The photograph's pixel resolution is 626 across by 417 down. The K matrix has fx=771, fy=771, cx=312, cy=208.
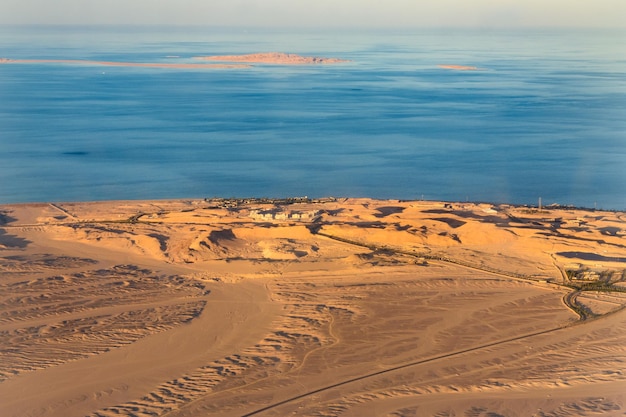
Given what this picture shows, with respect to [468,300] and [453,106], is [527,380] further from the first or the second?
[453,106]

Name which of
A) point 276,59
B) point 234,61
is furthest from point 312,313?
point 276,59

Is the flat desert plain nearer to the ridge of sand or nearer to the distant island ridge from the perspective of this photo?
the distant island ridge

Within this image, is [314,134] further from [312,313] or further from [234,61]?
[234,61]

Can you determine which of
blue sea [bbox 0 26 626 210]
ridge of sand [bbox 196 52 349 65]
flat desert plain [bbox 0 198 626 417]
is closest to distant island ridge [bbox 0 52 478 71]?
ridge of sand [bbox 196 52 349 65]

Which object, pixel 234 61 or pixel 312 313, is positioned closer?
pixel 312 313

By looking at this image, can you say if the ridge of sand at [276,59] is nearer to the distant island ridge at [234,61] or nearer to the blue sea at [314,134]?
the distant island ridge at [234,61]

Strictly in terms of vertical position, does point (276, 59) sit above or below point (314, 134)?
above

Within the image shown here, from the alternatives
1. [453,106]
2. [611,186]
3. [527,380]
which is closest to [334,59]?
[453,106]
